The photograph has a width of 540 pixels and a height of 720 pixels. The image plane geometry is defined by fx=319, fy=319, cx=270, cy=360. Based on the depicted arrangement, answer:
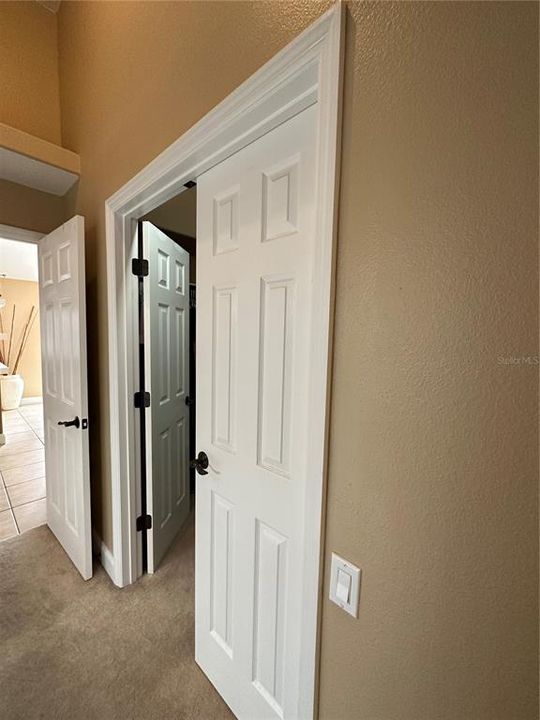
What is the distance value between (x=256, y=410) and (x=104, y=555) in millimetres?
1679

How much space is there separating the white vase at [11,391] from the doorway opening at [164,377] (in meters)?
5.18

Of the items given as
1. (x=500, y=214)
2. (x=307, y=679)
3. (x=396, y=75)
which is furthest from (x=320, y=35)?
(x=307, y=679)

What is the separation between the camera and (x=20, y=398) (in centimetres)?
594

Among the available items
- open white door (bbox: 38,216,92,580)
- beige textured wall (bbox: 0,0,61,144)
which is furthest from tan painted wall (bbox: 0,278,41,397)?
open white door (bbox: 38,216,92,580)

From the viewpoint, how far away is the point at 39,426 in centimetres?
479

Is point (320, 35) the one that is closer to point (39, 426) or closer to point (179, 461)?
point (179, 461)

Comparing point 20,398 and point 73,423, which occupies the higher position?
point 73,423

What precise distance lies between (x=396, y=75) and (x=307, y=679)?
140cm

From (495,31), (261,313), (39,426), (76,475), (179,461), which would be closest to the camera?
(495,31)

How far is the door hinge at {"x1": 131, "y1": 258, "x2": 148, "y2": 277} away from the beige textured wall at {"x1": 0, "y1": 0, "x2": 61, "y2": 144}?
118 cm

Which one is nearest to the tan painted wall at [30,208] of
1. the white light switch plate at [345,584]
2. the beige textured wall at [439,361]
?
the beige textured wall at [439,361]

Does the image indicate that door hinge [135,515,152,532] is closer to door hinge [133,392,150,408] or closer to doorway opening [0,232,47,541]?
→ door hinge [133,392,150,408]

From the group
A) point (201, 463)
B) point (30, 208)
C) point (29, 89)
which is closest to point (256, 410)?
point (201, 463)

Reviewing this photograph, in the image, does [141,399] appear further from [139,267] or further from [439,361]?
[439,361]
